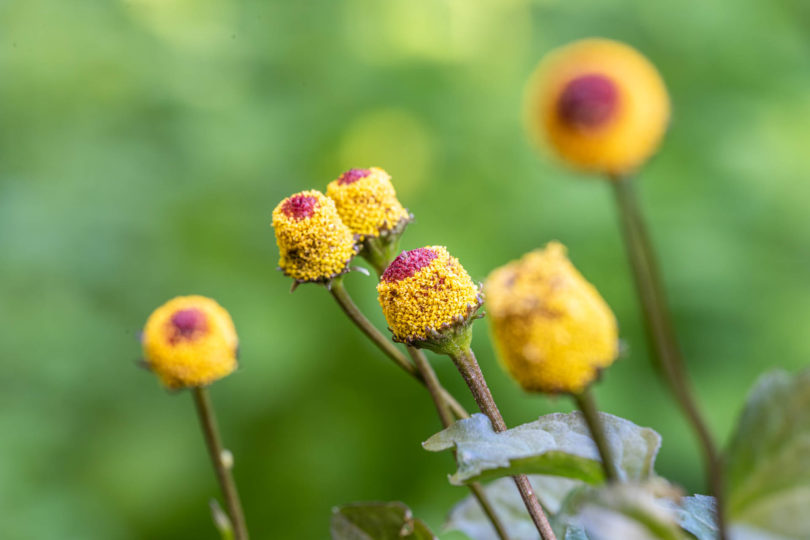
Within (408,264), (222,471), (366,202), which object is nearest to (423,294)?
(408,264)

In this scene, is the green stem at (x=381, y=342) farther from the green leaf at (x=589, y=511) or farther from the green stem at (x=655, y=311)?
the green stem at (x=655, y=311)

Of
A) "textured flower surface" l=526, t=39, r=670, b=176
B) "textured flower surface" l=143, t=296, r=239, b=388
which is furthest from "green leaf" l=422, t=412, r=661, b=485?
"textured flower surface" l=143, t=296, r=239, b=388

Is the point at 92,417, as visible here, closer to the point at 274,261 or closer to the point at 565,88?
the point at 274,261

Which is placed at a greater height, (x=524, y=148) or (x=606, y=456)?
(x=524, y=148)

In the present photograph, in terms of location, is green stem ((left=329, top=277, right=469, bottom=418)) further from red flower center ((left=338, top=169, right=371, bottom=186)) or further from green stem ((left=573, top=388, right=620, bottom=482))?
green stem ((left=573, top=388, right=620, bottom=482))

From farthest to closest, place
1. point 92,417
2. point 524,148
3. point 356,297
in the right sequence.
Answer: point 524,148
point 92,417
point 356,297

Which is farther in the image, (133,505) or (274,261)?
(274,261)

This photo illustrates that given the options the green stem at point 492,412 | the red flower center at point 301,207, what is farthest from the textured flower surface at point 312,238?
the green stem at point 492,412

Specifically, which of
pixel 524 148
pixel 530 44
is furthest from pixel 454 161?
pixel 530 44
